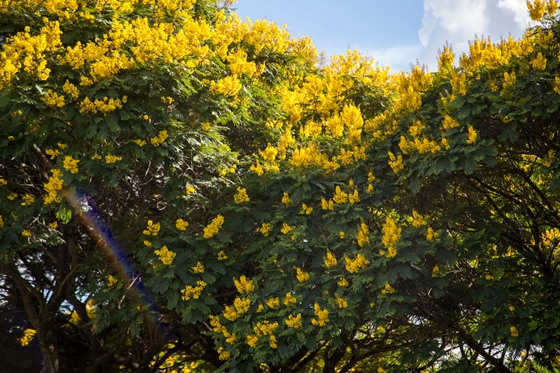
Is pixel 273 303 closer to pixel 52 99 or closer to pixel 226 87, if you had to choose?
pixel 226 87

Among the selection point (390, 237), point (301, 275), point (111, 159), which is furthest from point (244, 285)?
point (111, 159)

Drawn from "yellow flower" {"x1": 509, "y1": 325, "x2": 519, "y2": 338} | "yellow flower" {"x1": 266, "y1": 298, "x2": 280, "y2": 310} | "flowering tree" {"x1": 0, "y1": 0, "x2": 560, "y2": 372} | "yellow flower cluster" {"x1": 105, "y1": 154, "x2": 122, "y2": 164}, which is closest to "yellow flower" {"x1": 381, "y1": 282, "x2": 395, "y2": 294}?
"flowering tree" {"x1": 0, "y1": 0, "x2": 560, "y2": 372}

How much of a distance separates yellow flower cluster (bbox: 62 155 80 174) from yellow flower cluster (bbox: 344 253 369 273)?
3.42 metres

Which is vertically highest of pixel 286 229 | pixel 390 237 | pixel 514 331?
pixel 286 229

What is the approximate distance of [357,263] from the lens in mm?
7383

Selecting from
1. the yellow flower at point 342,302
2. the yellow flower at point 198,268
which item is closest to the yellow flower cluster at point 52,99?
the yellow flower at point 198,268

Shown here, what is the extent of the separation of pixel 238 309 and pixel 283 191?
1.54 meters

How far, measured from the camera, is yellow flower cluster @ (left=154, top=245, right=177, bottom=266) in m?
8.12

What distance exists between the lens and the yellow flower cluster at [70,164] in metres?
8.06

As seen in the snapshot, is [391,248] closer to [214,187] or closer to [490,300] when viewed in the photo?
[490,300]

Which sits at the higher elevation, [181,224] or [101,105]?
[101,105]

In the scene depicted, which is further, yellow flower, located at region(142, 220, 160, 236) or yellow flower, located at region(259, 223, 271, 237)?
yellow flower, located at region(142, 220, 160, 236)

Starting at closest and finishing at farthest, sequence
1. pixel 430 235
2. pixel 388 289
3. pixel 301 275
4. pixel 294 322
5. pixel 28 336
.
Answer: pixel 388 289, pixel 430 235, pixel 294 322, pixel 301 275, pixel 28 336

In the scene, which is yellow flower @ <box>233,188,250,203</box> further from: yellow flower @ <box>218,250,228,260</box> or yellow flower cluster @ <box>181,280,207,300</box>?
yellow flower cluster @ <box>181,280,207,300</box>
